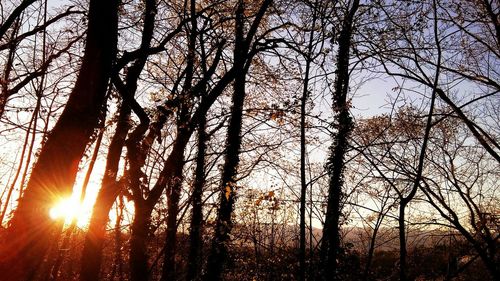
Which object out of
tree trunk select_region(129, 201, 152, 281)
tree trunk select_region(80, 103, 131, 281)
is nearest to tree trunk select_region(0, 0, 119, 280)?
tree trunk select_region(129, 201, 152, 281)

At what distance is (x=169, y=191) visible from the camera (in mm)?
7352

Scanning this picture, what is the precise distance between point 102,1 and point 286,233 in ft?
53.6

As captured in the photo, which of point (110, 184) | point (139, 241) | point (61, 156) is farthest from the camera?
point (110, 184)

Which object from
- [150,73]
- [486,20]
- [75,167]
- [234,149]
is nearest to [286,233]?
[234,149]

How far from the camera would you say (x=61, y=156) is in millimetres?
2771

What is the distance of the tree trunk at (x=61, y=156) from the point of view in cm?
255

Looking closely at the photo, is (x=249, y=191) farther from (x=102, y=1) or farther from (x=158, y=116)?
(x=102, y=1)

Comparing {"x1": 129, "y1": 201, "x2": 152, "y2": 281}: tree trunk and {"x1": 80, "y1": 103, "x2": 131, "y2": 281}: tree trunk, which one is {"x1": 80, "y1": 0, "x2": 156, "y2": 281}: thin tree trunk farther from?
{"x1": 129, "y1": 201, "x2": 152, "y2": 281}: tree trunk

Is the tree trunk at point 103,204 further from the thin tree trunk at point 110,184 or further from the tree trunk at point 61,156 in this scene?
the tree trunk at point 61,156

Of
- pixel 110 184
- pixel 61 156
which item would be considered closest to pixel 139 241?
pixel 110 184

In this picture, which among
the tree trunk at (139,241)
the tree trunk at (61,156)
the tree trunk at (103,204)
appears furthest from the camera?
the tree trunk at (103,204)

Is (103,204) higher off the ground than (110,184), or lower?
lower

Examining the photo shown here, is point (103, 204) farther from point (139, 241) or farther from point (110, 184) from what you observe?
point (139, 241)

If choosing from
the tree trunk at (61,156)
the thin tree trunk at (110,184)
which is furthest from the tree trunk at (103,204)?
the tree trunk at (61,156)
